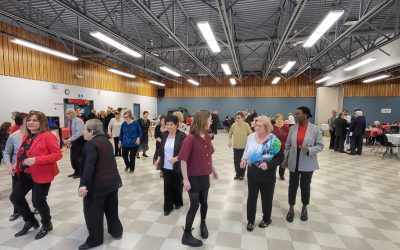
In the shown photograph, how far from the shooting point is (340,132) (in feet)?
28.7

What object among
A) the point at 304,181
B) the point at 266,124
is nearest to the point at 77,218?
the point at 266,124

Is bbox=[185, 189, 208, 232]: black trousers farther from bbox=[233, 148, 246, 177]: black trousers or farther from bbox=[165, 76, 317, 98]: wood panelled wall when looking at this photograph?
bbox=[165, 76, 317, 98]: wood panelled wall

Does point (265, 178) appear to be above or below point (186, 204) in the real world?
above

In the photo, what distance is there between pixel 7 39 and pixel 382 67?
13639 millimetres

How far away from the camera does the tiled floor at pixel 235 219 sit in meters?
2.64

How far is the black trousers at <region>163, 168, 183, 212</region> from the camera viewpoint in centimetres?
331

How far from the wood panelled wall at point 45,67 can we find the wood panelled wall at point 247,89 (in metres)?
5.87

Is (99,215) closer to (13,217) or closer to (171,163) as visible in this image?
(171,163)

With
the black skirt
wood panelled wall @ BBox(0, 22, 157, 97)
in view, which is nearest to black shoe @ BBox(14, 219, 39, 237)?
the black skirt

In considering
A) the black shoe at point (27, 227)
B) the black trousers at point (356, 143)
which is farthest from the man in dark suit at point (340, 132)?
the black shoe at point (27, 227)

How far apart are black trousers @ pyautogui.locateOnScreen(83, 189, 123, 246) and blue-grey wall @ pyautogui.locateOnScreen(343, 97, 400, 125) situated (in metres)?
18.0

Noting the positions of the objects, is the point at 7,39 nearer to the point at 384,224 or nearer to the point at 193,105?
the point at 384,224

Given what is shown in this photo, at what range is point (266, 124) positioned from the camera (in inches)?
101

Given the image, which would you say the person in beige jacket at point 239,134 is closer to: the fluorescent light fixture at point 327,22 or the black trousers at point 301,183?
the black trousers at point 301,183
